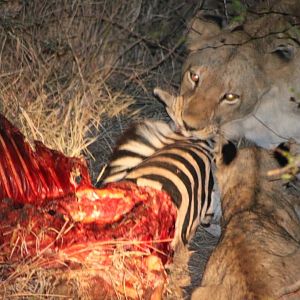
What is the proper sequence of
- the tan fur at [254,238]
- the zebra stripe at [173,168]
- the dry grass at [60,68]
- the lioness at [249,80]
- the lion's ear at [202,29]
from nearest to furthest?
the tan fur at [254,238] → the zebra stripe at [173,168] → the lioness at [249,80] → the dry grass at [60,68] → the lion's ear at [202,29]

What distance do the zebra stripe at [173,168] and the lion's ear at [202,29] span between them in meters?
0.93

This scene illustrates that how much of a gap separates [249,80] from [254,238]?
4.49ft

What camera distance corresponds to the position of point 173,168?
13.5 feet

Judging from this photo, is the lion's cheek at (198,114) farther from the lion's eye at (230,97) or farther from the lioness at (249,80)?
the lion's eye at (230,97)

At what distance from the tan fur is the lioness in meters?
0.43

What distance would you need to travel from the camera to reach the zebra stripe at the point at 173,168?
4.04 m

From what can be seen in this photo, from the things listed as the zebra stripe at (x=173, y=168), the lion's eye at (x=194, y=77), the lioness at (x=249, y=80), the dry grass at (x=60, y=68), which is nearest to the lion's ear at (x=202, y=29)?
the lioness at (x=249, y=80)

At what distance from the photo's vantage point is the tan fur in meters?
3.47

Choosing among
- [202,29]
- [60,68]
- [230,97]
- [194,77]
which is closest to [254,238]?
[230,97]

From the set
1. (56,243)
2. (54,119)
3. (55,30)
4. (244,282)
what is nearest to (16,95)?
(54,119)

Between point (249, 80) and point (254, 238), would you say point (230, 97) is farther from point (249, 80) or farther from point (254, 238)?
point (254, 238)

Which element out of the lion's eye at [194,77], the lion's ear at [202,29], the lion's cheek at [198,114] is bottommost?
the lion's cheek at [198,114]

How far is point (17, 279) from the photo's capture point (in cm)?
351

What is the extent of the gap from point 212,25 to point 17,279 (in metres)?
2.31
